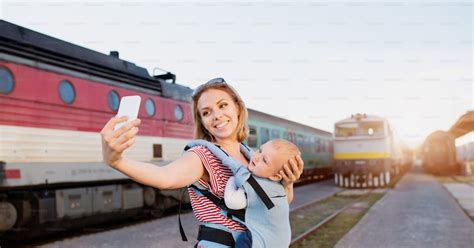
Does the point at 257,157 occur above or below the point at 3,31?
below

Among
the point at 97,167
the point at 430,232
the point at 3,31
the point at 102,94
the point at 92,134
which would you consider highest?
the point at 3,31

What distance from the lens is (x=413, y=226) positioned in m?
11.1

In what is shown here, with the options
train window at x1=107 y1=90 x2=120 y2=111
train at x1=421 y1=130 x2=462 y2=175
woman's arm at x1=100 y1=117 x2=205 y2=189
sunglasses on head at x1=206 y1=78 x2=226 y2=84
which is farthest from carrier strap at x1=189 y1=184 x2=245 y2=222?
train at x1=421 y1=130 x2=462 y2=175

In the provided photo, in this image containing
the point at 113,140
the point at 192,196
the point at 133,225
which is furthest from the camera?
the point at 133,225

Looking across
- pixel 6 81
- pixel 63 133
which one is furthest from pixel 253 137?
pixel 6 81

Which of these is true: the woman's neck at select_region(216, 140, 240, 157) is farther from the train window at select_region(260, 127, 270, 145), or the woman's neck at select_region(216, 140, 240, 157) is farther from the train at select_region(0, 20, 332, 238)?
the train window at select_region(260, 127, 270, 145)

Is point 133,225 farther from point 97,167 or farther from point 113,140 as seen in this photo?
point 113,140

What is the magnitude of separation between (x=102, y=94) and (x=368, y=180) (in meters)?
16.6

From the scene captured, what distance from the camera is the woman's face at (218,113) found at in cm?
244

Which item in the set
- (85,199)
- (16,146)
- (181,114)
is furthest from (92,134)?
(181,114)

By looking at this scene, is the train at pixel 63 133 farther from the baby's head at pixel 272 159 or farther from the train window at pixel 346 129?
the train window at pixel 346 129

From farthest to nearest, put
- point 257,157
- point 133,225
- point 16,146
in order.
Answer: point 133,225
point 16,146
point 257,157

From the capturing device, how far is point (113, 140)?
5.83ft

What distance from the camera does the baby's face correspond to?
2.14 meters
